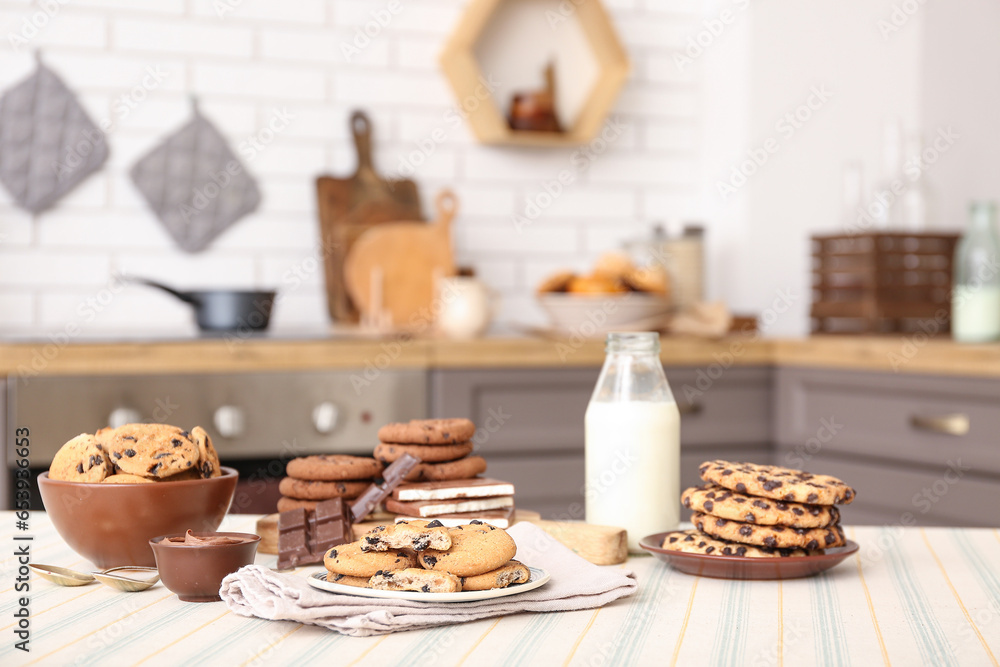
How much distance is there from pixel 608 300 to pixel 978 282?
87 centimetres

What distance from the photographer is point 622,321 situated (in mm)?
2627

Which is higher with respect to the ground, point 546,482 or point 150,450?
point 150,450

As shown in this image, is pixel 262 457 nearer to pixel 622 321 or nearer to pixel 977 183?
pixel 622 321

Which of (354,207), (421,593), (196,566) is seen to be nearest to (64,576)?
(196,566)

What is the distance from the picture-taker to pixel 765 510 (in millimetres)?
956

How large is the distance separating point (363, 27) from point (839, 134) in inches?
57.8

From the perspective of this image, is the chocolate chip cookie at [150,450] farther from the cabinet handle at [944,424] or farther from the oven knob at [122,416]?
the cabinet handle at [944,424]

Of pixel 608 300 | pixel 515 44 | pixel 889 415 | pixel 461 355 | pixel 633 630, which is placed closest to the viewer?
pixel 633 630

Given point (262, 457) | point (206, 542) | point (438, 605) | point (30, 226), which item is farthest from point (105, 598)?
point (30, 226)

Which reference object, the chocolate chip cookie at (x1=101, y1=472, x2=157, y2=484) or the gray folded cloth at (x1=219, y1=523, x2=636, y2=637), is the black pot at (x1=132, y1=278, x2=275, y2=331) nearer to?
the chocolate chip cookie at (x1=101, y1=472, x2=157, y2=484)

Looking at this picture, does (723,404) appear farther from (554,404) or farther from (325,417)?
(325,417)

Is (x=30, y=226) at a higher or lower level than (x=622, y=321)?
higher

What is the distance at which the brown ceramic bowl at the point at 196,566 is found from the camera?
875mm

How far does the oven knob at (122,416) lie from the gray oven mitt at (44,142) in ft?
2.67
